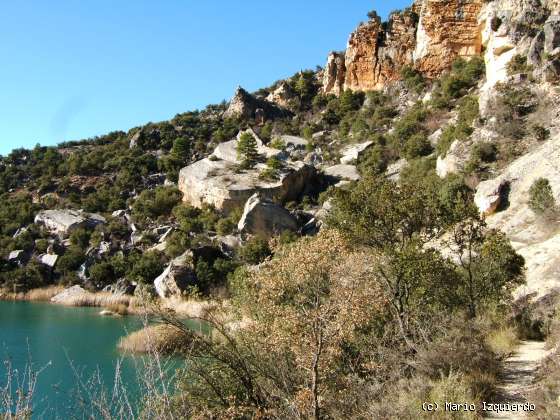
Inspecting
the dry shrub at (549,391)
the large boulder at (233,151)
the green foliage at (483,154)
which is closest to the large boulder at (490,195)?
the green foliage at (483,154)

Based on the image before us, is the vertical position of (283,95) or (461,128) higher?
(283,95)

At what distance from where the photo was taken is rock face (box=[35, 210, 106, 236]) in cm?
4469

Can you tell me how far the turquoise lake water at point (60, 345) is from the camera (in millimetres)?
13375

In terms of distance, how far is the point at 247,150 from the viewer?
159ft

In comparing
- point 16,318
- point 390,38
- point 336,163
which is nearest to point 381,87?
point 390,38

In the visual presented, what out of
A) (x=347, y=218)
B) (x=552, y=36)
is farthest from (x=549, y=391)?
(x=552, y=36)

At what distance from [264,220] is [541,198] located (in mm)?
22395

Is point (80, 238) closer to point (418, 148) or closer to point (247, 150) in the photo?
point (247, 150)

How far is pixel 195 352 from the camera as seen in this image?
7684 millimetres

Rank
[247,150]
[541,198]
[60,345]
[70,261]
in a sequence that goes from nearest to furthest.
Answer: [60,345]
[541,198]
[70,261]
[247,150]

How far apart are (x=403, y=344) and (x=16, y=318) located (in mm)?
25830

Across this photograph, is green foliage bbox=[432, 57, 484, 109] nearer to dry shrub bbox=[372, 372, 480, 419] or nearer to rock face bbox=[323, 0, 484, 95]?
rock face bbox=[323, 0, 484, 95]

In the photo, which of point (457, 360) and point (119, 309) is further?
point (119, 309)

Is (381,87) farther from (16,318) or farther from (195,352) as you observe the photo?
(195,352)
